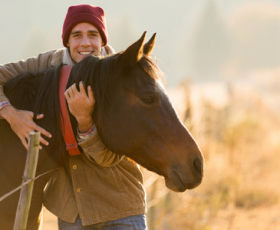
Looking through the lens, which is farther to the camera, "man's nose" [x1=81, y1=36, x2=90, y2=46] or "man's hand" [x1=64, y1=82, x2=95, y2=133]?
"man's nose" [x1=81, y1=36, x2=90, y2=46]

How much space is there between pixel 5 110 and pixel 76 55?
0.72 meters

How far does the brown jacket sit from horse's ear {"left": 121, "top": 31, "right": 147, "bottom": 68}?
1.76 ft

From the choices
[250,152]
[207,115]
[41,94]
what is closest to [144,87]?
[41,94]

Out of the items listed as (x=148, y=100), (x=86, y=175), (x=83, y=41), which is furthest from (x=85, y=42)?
(x=86, y=175)

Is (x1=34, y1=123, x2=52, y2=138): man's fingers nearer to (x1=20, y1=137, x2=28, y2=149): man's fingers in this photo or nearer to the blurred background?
(x1=20, y1=137, x2=28, y2=149): man's fingers

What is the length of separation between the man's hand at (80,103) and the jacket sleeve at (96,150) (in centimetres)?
12

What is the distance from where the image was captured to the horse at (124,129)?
78.2 inches

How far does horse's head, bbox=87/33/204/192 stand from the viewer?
198 cm

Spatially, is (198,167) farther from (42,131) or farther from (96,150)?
(42,131)

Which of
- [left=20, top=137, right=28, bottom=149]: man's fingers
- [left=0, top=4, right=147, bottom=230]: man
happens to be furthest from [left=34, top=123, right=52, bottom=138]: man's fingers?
[left=20, top=137, right=28, bottom=149]: man's fingers

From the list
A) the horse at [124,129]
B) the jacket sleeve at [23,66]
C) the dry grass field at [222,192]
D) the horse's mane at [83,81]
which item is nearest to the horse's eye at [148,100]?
the horse at [124,129]

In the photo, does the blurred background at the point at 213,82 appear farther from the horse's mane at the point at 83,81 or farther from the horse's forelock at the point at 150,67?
the horse's mane at the point at 83,81

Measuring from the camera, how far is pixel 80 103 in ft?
6.35

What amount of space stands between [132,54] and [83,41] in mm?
617
